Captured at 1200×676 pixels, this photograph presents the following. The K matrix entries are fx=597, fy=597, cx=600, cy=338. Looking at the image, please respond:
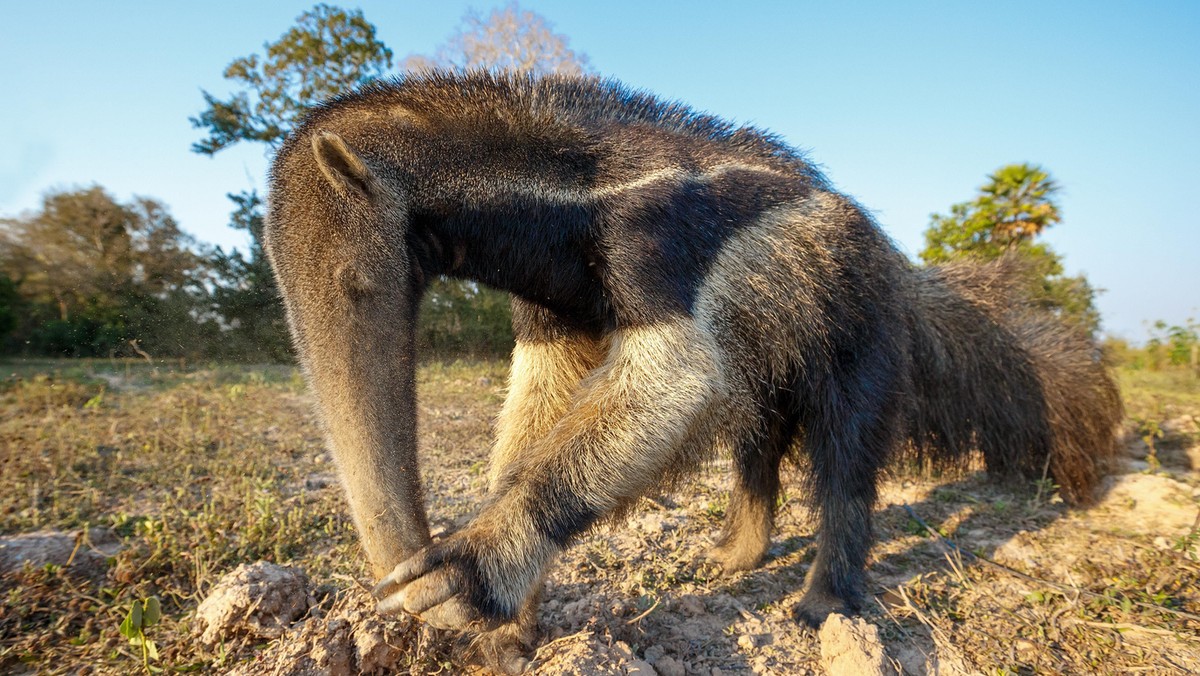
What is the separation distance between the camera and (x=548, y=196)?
245 cm

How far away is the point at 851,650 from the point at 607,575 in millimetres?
1283

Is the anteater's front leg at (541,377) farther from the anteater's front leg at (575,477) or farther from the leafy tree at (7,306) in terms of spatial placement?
the leafy tree at (7,306)

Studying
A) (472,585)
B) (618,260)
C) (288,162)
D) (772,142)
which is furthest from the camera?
(772,142)

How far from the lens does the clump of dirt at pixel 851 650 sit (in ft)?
8.08

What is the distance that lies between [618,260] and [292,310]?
1.22 meters

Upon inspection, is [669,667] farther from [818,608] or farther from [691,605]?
[818,608]

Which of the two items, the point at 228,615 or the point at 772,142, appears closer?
the point at 228,615

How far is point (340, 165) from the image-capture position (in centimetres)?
210

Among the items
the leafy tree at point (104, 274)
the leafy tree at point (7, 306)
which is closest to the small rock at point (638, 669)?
the leafy tree at point (104, 274)

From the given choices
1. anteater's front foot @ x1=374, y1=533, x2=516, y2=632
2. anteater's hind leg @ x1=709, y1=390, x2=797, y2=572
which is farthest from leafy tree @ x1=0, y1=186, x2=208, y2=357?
anteater's hind leg @ x1=709, y1=390, x2=797, y2=572

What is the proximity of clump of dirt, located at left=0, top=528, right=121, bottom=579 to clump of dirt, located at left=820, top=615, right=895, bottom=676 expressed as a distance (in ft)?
11.5

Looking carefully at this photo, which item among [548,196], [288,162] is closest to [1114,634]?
[548,196]

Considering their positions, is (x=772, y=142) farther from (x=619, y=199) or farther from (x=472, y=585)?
(x=472, y=585)

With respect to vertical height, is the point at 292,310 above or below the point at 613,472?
above
